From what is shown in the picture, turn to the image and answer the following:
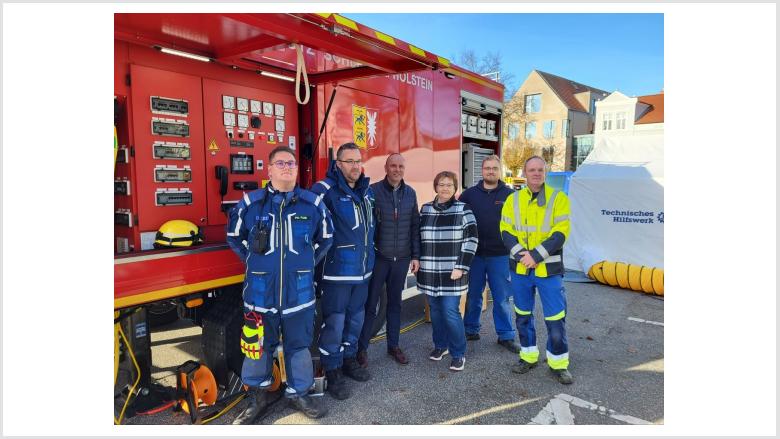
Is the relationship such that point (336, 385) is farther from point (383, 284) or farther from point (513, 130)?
point (513, 130)

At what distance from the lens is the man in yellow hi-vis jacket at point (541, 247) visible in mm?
3604

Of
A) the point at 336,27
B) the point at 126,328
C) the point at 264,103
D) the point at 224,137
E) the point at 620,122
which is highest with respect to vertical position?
the point at 620,122

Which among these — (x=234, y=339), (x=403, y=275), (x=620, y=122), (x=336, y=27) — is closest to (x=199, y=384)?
(x=234, y=339)

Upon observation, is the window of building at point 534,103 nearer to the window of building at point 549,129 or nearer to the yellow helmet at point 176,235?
the window of building at point 549,129

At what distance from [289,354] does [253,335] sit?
1.05ft

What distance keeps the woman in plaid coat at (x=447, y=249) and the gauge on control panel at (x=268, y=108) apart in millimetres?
1455

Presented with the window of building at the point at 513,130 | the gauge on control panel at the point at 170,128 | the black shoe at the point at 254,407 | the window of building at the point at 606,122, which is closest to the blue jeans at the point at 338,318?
the black shoe at the point at 254,407

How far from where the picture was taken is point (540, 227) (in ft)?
12.0

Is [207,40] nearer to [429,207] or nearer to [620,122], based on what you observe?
[429,207]

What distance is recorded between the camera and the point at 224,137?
3520 millimetres

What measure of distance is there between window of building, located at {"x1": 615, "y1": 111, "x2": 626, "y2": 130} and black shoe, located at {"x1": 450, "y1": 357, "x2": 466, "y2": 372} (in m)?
33.3

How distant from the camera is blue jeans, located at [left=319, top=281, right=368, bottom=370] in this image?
338 centimetres

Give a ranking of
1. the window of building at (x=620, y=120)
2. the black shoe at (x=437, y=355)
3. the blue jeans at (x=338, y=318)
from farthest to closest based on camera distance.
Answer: the window of building at (x=620, y=120), the black shoe at (x=437, y=355), the blue jeans at (x=338, y=318)

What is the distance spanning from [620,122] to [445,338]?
33630 mm
